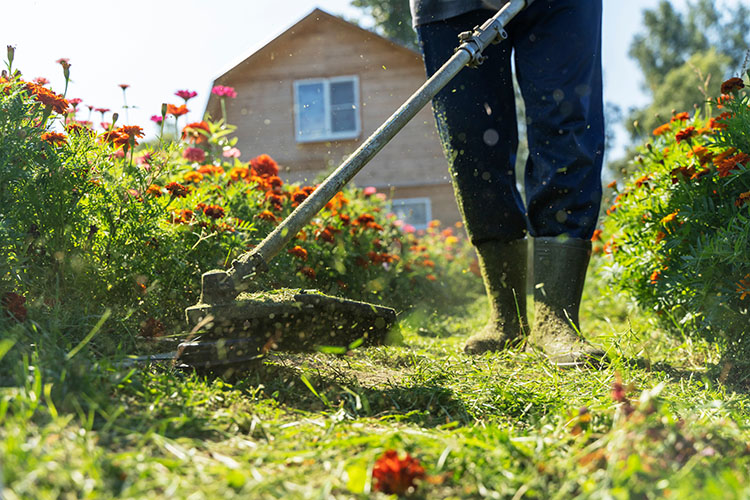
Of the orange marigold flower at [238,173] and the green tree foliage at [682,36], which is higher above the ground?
the green tree foliage at [682,36]

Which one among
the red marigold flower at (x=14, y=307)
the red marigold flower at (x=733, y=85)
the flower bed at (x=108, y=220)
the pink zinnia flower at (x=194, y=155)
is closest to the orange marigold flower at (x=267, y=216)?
the flower bed at (x=108, y=220)

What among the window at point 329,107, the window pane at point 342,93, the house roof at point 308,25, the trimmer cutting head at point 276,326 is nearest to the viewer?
the trimmer cutting head at point 276,326

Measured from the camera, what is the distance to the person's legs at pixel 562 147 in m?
2.43

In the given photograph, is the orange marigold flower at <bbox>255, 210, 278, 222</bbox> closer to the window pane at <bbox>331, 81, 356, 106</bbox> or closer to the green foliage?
the green foliage

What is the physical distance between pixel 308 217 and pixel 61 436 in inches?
36.8

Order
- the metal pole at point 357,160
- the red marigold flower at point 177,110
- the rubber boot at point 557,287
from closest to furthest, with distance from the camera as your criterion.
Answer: the metal pole at point 357,160
the rubber boot at point 557,287
the red marigold flower at point 177,110

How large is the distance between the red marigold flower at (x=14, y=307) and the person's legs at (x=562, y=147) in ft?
5.73

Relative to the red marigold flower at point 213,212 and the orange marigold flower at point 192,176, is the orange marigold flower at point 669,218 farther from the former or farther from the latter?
→ the orange marigold flower at point 192,176

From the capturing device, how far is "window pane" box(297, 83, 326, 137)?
12.2 meters

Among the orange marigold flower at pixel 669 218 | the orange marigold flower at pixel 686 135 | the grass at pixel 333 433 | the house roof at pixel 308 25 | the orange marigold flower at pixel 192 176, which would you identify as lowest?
the grass at pixel 333 433

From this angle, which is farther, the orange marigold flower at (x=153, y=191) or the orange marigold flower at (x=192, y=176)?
the orange marigold flower at (x=192, y=176)

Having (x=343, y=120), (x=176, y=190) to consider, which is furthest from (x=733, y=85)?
(x=343, y=120)

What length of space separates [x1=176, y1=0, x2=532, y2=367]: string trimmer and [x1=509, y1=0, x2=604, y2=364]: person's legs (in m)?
0.59

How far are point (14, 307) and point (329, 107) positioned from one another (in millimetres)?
10949
